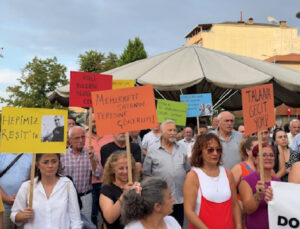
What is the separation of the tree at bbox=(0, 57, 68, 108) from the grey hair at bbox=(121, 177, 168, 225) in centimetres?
2107

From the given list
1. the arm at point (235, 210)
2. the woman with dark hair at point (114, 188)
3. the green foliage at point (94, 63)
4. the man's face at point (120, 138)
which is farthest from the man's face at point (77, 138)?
the green foliage at point (94, 63)

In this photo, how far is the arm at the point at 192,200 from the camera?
3236 millimetres

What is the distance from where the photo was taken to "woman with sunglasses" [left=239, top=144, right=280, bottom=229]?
3.20m

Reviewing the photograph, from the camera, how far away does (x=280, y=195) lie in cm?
319

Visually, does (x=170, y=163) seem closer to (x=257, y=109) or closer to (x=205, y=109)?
(x=257, y=109)

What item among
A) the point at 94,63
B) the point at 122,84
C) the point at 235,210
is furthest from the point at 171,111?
the point at 94,63

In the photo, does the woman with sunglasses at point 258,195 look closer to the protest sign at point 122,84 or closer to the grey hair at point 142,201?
the grey hair at point 142,201

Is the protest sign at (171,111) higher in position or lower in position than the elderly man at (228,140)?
higher

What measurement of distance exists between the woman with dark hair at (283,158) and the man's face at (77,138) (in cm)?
254

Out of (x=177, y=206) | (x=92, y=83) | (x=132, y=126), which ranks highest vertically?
(x=92, y=83)

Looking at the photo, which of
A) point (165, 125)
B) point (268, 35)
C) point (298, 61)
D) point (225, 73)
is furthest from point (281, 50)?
point (165, 125)

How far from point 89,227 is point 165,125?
1858 mm

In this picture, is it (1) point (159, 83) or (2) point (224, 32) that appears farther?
(2) point (224, 32)

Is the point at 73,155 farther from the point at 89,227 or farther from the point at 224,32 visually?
the point at 224,32
